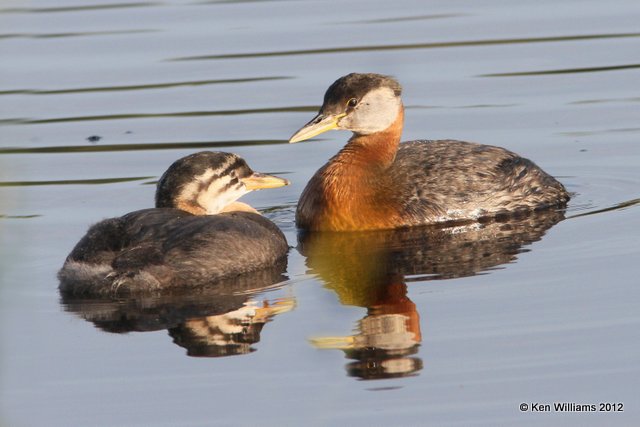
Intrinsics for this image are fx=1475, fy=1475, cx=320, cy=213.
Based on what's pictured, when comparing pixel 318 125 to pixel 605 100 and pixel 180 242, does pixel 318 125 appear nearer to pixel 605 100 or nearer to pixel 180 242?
pixel 180 242

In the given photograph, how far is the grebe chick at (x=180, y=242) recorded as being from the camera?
10.4m

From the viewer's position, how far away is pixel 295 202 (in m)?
14.1

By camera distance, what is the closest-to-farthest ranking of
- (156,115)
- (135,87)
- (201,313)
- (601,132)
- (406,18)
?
(201,313), (601,132), (156,115), (135,87), (406,18)

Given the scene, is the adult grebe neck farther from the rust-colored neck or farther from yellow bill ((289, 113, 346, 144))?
yellow bill ((289, 113, 346, 144))

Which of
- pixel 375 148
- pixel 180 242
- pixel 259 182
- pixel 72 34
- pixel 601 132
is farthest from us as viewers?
pixel 72 34

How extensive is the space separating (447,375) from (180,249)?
2891 millimetres

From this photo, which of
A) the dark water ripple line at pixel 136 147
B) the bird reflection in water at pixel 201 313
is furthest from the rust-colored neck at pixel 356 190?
the dark water ripple line at pixel 136 147

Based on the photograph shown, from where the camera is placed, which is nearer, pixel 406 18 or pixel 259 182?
pixel 259 182

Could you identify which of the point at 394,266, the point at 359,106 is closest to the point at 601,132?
the point at 359,106

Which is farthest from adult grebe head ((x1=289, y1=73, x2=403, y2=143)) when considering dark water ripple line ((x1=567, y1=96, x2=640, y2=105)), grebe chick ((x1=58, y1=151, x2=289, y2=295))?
dark water ripple line ((x1=567, y1=96, x2=640, y2=105))

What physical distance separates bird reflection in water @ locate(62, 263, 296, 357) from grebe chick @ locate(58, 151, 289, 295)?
0.35ft

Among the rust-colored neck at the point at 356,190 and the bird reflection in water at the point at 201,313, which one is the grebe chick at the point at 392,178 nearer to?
the rust-colored neck at the point at 356,190

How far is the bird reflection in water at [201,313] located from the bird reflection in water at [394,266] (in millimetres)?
507

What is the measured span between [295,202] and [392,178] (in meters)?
1.28
